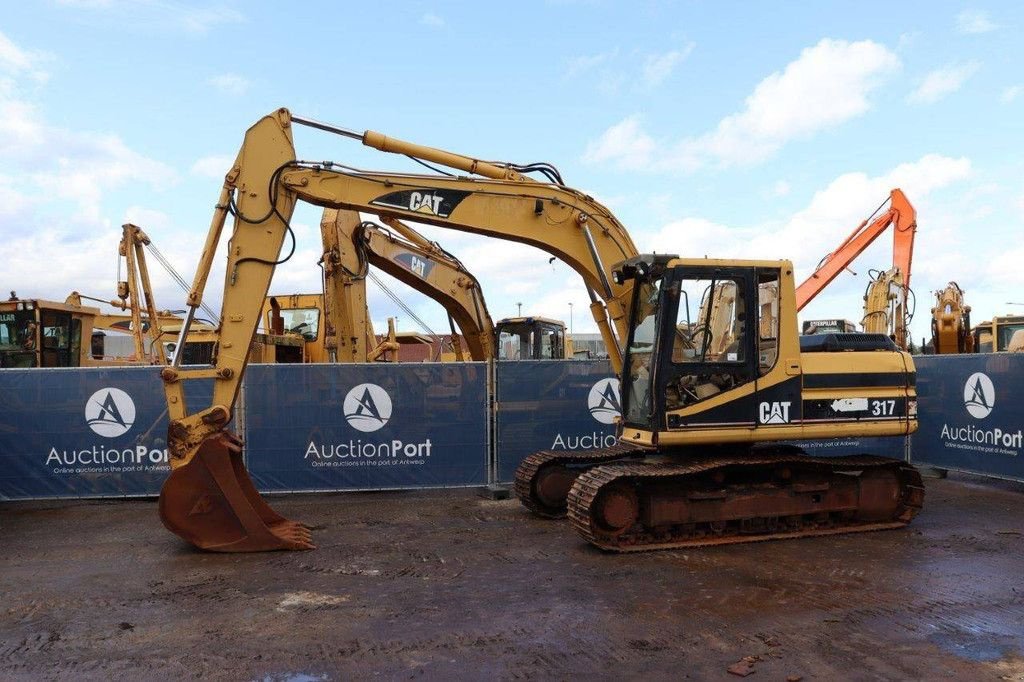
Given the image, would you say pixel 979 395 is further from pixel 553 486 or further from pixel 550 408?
pixel 553 486

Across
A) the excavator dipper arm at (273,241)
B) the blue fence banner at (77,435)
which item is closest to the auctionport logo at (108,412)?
the blue fence banner at (77,435)

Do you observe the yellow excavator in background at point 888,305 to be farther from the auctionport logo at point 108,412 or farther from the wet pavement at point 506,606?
the auctionport logo at point 108,412

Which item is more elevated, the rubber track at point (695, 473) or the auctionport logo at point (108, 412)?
the auctionport logo at point (108, 412)

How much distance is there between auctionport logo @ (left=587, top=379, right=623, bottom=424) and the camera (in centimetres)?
1156

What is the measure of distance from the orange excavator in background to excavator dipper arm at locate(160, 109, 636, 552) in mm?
11093

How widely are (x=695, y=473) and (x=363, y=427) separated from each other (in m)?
5.09

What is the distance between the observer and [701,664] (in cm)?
496

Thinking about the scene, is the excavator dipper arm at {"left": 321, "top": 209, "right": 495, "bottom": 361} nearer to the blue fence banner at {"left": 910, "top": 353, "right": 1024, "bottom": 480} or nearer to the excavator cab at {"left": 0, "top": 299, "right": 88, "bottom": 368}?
the excavator cab at {"left": 0, "top": 299, "right": 88, "bottom": 368}

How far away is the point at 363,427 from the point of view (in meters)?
11.1

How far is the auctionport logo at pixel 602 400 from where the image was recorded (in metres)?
11.6

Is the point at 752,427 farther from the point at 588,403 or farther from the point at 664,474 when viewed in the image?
the point at 588,403

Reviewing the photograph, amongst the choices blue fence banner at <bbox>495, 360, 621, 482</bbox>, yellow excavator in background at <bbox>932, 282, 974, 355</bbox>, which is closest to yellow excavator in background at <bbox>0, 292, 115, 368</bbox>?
blue fence banner at <bbox>495, 360, 621, 482</bbox>

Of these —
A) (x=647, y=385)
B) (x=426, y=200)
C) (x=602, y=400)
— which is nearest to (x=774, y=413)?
(x=647, y=385)

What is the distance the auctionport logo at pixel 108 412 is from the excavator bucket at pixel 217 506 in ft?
12.0
